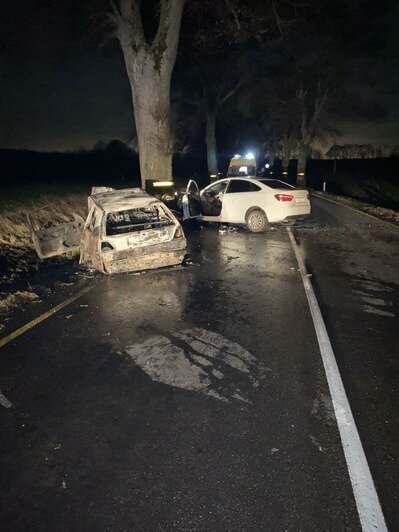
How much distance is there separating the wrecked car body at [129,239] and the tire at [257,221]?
421 cm

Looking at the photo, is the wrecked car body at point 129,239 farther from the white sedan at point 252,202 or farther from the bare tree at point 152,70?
the bare tree at point 152,70

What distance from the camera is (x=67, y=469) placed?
9.36ft

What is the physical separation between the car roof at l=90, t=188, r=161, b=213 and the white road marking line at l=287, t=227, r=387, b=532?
14.4ft

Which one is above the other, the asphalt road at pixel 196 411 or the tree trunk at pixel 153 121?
the tree trunk at pixel 153 121

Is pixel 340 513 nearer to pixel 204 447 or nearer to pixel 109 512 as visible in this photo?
pixel 204 447

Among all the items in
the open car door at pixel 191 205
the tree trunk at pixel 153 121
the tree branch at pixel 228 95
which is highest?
the tree branch at pixel 228 95

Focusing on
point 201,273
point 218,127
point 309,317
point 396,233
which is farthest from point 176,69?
point 218,127

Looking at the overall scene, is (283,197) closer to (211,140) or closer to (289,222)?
(289,222)

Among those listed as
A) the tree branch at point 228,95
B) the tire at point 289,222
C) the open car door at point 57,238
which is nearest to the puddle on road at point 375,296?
the tire at point 289,222

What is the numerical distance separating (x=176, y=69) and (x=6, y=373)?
25.3 metres

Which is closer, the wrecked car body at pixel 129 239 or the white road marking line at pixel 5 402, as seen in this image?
the white road marking line at pixel 5 402

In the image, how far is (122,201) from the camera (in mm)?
7578

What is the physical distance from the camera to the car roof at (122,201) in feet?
24.2

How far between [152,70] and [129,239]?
8.21 m
